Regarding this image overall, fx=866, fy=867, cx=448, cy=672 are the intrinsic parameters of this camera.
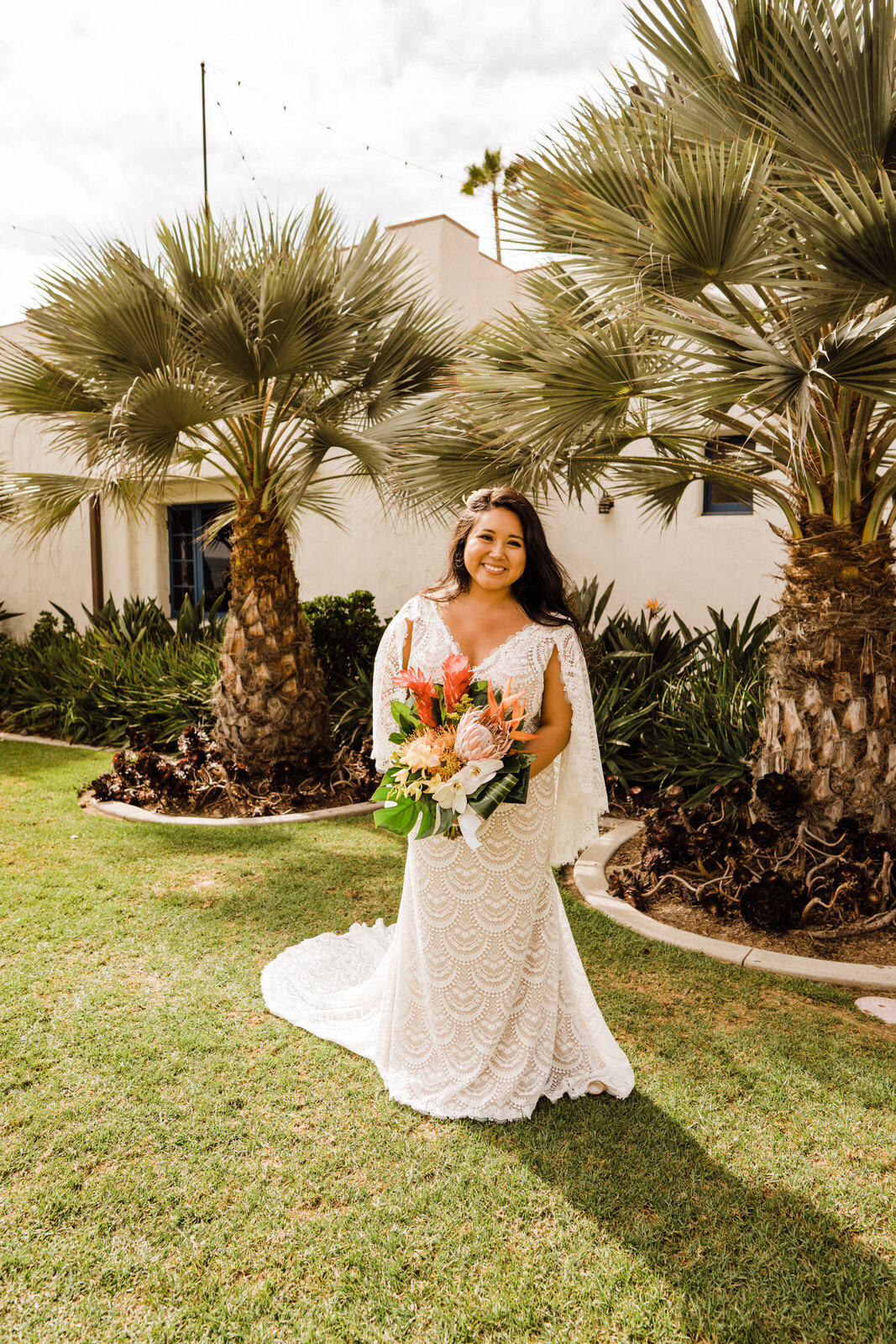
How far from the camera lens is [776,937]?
4379 mm

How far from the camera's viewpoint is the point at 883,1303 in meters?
2.05

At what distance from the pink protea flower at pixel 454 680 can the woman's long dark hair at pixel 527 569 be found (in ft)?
1.59

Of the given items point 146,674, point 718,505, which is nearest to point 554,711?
point 718,505

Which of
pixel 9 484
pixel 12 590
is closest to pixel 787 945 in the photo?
pixel 9 484

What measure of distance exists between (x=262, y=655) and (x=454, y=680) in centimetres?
476

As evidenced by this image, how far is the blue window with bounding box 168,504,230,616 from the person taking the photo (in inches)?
519

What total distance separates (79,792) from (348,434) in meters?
3.86

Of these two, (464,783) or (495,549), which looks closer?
(464,783)

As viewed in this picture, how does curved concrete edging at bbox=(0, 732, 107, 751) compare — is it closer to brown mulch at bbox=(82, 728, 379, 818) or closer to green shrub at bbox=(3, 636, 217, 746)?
green shrub at bbox=(3, 636, 217, 746)

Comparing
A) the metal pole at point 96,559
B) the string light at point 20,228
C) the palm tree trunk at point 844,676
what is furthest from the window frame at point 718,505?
the string light at point 20,228

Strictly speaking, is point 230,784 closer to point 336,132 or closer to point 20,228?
point 336,132

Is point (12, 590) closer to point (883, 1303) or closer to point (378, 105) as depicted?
point (378, 105)

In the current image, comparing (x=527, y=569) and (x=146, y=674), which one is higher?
(x=527, y=569)

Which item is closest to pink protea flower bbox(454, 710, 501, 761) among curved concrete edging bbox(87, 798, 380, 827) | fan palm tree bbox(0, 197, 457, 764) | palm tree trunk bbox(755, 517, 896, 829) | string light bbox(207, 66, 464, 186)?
palm tree trunk bbox(755, 517, 896, 829)
